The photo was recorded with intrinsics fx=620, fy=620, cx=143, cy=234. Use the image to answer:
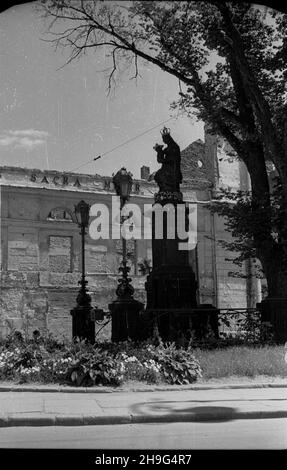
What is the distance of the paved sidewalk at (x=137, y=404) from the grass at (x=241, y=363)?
794mm

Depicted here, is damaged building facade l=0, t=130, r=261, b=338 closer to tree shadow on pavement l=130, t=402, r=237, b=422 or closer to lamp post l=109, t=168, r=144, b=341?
lamp post l=109, t=168, r=144, b=341

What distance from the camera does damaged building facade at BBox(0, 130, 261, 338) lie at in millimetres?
28859

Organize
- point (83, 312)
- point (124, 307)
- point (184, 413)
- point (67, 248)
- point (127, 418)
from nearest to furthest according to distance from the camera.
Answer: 1. point (127, 418)
2. point (184, 413)
3. point (124, 307)
4. point (83, 312)
5. point (67, 248)

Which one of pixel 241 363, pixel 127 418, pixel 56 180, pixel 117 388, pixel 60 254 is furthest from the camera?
pixel 60 254

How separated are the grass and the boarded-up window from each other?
17.6m

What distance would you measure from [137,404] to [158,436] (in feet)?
6.77

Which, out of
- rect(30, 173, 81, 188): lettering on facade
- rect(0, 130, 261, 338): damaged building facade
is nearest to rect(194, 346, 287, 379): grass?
rect(0, 130, 261, 338): damaged building facade

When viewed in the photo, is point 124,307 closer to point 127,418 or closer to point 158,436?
point 127,418

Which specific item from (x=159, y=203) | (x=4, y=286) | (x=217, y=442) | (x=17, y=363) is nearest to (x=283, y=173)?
(x=159, y=203)

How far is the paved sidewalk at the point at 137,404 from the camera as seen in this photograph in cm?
812

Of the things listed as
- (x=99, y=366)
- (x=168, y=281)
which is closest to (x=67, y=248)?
(x=168, y=281)

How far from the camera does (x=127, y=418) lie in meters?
8.20

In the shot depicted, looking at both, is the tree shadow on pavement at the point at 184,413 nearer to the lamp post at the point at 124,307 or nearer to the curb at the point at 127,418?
the curb at the point at 127,418

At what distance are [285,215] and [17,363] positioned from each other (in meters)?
8.71
